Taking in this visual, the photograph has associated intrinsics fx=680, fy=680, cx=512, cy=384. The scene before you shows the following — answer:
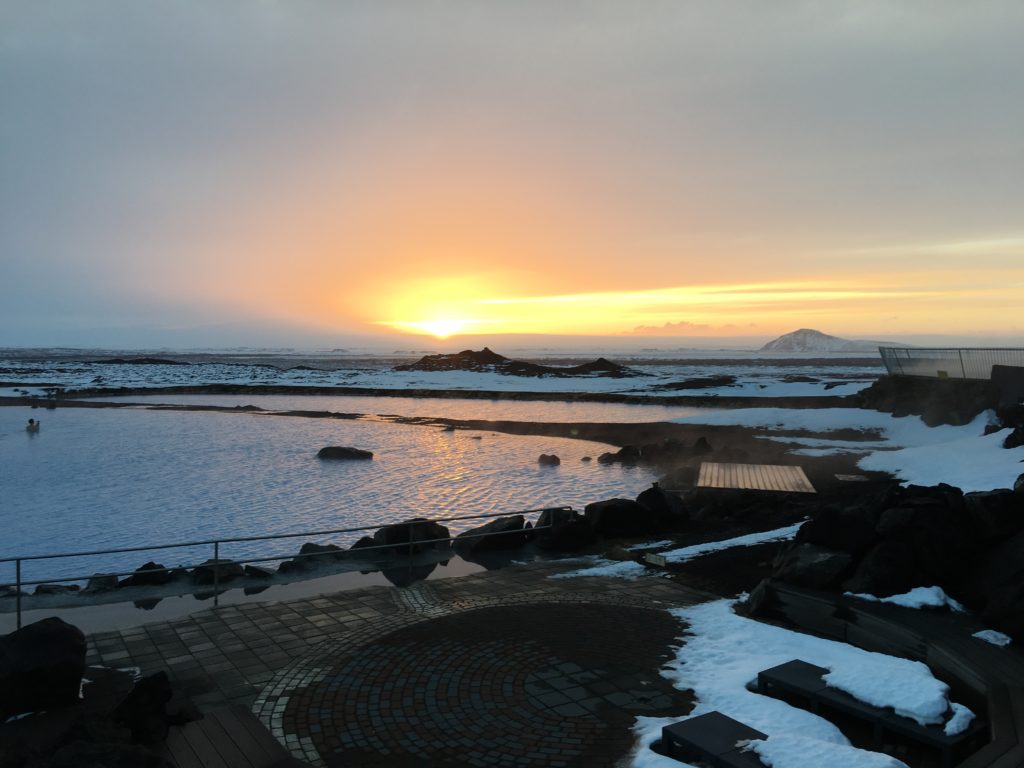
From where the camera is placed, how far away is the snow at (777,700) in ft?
17.1

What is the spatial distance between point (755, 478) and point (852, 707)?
1238 cm

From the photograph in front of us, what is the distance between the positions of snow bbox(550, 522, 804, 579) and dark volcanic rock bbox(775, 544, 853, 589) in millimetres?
2377

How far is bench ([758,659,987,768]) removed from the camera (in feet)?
17.6

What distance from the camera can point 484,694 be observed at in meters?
6.46

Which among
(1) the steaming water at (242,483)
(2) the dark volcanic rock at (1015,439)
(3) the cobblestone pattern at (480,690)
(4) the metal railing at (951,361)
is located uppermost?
(4) the metal railing at (951,361)

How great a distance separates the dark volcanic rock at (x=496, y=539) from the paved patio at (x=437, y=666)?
8.13ft

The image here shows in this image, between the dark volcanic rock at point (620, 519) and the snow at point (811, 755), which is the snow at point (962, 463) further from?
the snow at point (811, 755)

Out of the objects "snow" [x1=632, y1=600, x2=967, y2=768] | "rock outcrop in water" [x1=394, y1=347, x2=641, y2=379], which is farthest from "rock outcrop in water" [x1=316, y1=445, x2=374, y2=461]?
"rock outcrop in water" [x1=394, y1=347, x2=641, y2=379]

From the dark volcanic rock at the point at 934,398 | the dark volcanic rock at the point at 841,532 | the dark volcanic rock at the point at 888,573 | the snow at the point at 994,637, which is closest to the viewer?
the snow at the point at 994,637

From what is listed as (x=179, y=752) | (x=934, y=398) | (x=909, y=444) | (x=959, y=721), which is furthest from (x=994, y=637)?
(x=934, y=398)

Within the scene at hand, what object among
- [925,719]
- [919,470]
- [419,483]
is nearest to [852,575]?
[925,719]

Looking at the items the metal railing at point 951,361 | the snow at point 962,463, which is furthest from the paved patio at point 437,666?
the metal railing at point 951,361

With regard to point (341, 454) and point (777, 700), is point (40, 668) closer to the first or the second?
point (777, 700)

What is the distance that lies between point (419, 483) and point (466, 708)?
575 inches
